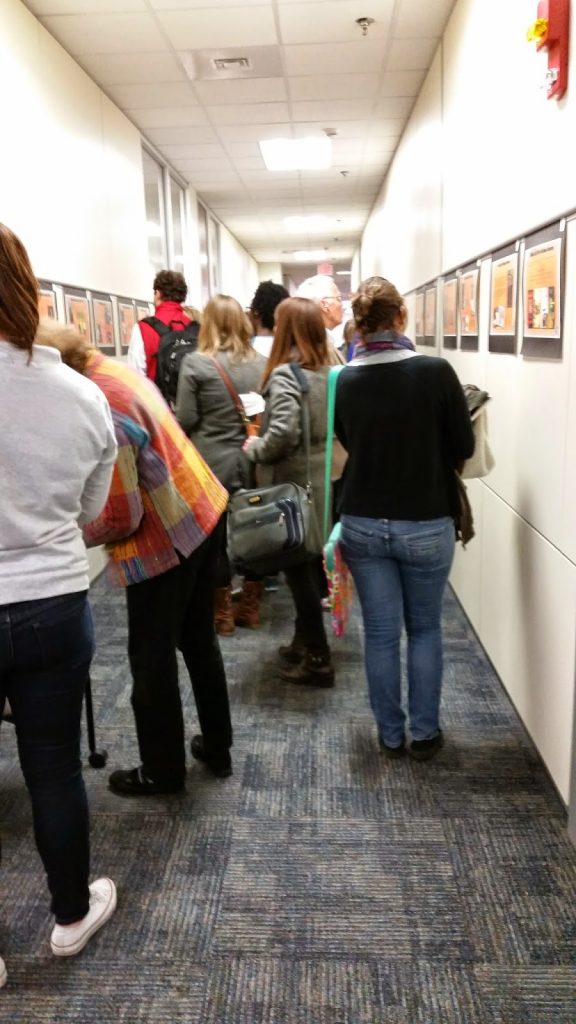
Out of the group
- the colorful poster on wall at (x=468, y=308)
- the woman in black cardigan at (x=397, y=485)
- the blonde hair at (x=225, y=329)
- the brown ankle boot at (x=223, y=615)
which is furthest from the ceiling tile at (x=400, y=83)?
the brown ankle boot at (x=223, y=615)

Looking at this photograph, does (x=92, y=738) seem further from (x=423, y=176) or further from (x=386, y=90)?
(x=386, y=90)

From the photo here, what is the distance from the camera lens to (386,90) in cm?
495

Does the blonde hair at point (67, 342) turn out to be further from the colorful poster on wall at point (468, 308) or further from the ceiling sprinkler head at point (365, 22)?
the ceiling sprinkler head at point (365, 22)

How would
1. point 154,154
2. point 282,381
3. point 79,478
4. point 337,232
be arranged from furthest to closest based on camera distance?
point 337,232, point 154,154, point 282,381, point 79,478

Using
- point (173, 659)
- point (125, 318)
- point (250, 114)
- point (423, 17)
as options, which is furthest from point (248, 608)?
point (250, 114)

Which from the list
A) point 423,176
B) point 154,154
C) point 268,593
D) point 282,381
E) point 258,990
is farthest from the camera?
point 154,154

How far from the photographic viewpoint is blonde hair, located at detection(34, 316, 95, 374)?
4.84 feet

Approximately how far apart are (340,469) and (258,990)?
5.41 ft

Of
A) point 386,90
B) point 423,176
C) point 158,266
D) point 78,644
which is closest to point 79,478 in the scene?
point 78,644

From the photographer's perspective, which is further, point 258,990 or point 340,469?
point 340,469

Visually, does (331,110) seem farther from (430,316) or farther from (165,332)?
(165,332)

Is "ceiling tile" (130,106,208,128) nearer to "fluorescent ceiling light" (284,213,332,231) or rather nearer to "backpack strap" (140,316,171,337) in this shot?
"backpack strap" (140,316,171,337)

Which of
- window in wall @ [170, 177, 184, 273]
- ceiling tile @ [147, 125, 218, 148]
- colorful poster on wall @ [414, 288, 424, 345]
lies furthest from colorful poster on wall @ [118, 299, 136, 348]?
window in wall @ [170, 177, 184, 273]

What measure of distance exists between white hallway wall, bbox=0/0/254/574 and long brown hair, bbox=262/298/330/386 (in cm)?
139
